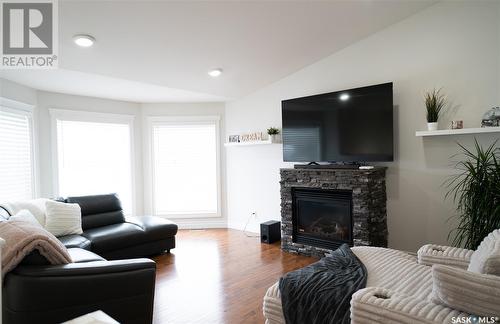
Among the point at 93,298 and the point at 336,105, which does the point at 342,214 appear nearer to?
the point at 336,105

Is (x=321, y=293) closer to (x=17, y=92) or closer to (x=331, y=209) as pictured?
(x=331, y=209)

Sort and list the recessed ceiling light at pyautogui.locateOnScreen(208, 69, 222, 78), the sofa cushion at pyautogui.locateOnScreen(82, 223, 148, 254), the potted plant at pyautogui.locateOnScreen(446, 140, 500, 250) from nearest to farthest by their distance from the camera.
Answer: the potted plant at pyautogui.locateOnScreen(446, 140, 500, 250) < the sofa cushion at pyautogui.locateOnScreen(82, 223, 148, 254) < the recessed ceiling light at pyautogui.locateOnScreen(208, 69, 222, 78)

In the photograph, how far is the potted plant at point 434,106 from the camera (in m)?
3.22

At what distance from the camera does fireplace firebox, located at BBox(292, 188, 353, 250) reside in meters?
3.75

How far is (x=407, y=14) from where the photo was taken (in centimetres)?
346

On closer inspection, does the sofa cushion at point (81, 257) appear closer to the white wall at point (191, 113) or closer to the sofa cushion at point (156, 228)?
the sofa cushion at point (156, 228)

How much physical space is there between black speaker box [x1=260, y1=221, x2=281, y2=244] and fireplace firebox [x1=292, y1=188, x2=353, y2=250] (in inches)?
19.7

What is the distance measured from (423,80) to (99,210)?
4.44 m

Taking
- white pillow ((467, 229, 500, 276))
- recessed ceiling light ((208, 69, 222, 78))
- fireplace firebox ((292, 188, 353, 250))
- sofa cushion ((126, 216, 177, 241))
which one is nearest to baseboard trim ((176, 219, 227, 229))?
sofa cushion ((126, 216, 177, 241))

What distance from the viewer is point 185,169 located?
18.7 feet

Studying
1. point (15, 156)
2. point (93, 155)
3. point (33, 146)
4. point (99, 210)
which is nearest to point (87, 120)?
point (93, 155)

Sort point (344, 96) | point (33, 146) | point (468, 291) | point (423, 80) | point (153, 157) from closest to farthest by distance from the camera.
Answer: point (468, 291) → point (423, 80) → point (344, 96) → point (33, 146) → point (153, 157)

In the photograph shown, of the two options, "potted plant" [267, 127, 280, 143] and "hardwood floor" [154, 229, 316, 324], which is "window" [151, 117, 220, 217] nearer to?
"hardwood floor" [154, 229, 316, 324]

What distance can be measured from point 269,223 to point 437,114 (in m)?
2.68
